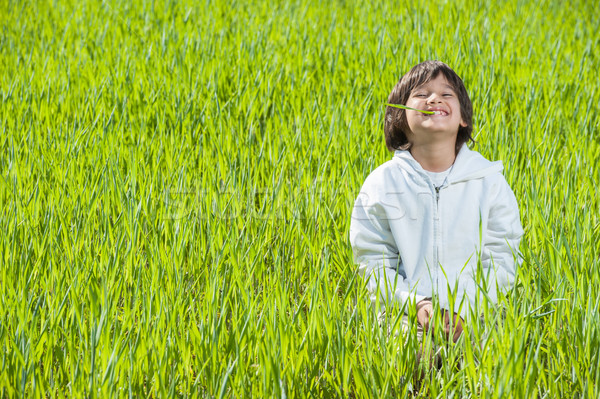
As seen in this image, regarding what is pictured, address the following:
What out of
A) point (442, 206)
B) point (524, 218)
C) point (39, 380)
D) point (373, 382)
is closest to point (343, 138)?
point (524, 218)

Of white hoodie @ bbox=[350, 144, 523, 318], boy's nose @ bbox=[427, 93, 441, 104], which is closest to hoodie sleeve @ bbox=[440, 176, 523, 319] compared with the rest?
white hoodie @ bbox=[350, 144, 523, 318]

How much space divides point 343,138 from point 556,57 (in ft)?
5.13

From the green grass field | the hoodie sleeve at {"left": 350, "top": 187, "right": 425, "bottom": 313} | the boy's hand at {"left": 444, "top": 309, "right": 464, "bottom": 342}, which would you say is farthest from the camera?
the hoodie sleeve at {"left": 350, "top": 187, "right": 425, "bottom": 313}

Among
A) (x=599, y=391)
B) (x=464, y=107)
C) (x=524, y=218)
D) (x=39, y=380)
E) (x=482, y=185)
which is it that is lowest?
(x=39, y=380)

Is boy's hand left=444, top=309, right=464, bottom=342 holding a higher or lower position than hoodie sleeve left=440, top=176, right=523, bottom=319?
lower

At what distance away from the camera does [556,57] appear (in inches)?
125

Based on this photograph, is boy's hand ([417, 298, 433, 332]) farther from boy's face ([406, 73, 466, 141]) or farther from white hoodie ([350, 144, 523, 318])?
boy's face ([406, 73, 466, 141])

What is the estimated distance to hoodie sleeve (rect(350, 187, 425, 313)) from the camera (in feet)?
4.81

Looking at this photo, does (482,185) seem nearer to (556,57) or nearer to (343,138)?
(343,138)

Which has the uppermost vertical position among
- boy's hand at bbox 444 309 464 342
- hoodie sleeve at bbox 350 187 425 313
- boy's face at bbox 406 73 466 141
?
boy's face at bbox 406 73 466 141

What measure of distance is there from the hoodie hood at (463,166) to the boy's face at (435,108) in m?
0.06

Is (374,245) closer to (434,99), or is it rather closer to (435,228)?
(435,228)

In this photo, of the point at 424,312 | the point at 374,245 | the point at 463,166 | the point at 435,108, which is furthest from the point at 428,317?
the point at 435,108

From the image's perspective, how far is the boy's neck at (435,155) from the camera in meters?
1.51
